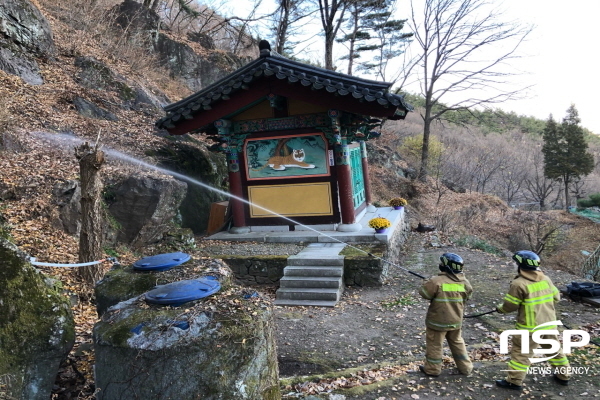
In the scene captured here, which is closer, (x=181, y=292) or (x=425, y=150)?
(x=181, y=292)

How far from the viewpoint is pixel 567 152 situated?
95.7ft

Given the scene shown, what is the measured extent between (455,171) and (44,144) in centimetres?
Answer: 2880

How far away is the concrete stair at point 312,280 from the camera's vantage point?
24.9 feet

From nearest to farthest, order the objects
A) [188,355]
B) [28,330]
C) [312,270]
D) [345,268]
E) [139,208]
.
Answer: [188,355] < [28,330] < [312,270] < [345,268] < [139,208]

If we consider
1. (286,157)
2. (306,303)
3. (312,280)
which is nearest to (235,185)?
(286,157)

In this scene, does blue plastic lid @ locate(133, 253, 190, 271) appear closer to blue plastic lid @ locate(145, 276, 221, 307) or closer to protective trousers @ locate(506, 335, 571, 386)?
blue plastic lid @ locate(145, 276, 221, 307)

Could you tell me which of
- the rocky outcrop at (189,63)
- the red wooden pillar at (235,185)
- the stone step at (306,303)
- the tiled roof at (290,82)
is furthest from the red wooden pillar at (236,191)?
the rocky outcrop at (189,63)

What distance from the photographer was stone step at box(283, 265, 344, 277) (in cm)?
806

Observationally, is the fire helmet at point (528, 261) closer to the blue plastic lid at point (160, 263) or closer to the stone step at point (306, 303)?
the stone step at point (306, 303)

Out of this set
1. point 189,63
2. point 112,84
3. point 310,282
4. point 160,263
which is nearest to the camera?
point 160,263

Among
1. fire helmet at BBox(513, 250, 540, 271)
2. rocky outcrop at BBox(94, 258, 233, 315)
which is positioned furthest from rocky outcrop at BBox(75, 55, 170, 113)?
fire helmet at BBox(513, 250, 540, 271)

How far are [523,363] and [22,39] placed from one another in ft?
52.8

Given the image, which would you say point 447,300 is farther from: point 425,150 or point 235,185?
point 425,150

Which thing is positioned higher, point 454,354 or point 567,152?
point 567,152
